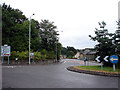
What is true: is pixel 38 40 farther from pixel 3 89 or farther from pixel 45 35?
pixel 3 89

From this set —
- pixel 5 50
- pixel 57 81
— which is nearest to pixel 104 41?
pixel 57 81

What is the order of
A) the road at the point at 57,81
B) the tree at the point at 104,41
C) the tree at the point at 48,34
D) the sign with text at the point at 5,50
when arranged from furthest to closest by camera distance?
the tree at the point at 48,34
the sign with text at the point at 5,50
the tree at the point at 104,41
the road at the point at 57,81

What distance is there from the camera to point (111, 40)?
18016 millimetres

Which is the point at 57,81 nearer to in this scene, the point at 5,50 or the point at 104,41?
the point at 104,41

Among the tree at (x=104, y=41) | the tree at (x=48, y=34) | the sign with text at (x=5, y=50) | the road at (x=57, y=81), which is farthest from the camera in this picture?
the tree at (x=48, y=34)

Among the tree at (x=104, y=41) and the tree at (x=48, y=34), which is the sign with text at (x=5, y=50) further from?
the tree at (x=104, y=41)

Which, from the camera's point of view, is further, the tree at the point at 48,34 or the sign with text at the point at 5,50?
the tree at the point at 48,34

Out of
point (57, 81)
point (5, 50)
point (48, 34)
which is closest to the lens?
point (57, 81)

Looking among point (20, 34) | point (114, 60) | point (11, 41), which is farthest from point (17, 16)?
point (114, 60)

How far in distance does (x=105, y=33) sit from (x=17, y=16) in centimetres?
2935

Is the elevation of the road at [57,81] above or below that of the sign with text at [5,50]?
below

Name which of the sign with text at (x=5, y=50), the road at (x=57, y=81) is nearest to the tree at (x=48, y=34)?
the sign with text at (x=5, y=50)

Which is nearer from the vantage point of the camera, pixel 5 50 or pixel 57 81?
pixel 57 81

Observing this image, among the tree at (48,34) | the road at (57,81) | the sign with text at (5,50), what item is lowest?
the road at (57,81)
